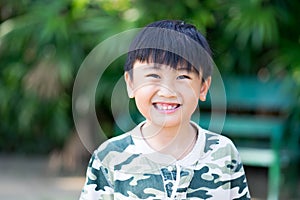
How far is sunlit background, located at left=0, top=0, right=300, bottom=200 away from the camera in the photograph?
4414 mm

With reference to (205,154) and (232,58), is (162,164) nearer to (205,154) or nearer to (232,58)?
(205,154)

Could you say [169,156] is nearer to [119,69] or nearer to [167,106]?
[167,106]

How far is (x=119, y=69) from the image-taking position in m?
4.55

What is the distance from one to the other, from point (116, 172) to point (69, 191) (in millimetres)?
3253

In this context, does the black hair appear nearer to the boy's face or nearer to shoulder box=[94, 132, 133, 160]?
the boy's face

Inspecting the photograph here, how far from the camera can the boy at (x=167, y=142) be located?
1509 mm

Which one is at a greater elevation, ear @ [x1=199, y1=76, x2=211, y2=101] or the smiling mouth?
ear @ [x1=199, y1=76, x2=211, y2=101]

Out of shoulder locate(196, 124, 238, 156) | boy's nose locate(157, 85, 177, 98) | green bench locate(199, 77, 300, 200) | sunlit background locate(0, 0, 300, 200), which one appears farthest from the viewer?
sunlit background locate(0, 0, 300, 200)

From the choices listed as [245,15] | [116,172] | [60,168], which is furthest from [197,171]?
[60,168]

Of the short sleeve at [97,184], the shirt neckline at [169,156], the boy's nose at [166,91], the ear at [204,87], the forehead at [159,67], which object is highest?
the forehead at [159,67]

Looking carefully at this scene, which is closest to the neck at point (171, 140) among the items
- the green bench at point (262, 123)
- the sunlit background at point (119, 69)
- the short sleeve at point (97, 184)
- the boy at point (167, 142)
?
the boy at point (167, 142)

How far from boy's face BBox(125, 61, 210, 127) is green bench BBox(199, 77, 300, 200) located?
243cm

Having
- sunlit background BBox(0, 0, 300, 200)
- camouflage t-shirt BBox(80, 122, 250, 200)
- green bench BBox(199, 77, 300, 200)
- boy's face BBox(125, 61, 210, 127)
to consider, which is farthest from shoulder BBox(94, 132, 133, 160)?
sunlit background BBox(0, 0, 300, 200)

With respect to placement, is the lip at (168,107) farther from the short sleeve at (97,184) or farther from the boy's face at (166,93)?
the short sleeve at (97,184)
